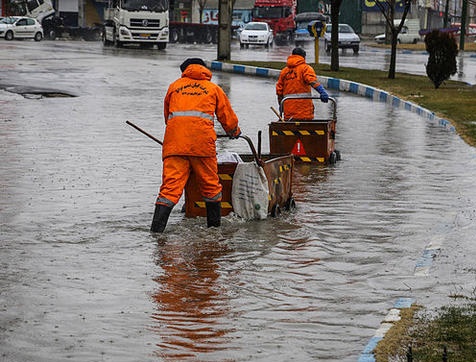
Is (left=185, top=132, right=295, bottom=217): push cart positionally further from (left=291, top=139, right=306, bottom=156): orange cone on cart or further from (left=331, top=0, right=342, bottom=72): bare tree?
(left=331, top=0, right=342, bottom=72): bare tree

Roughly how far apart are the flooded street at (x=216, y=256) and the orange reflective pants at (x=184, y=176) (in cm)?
33

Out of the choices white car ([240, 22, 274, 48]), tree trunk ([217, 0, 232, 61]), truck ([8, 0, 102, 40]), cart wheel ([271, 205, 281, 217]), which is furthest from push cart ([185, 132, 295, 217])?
truck ([8, 0, 102, 40])

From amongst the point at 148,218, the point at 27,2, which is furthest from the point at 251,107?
the point at 27,2

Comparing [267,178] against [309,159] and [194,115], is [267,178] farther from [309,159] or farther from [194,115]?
[309,159]

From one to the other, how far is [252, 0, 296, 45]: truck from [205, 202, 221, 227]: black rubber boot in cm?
6445

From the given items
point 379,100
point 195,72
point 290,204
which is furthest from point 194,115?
point 379,100

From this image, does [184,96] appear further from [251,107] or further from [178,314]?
[251,107]

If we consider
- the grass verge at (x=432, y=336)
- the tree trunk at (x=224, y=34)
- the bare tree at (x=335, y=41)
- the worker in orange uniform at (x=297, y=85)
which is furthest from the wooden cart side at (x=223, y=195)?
the tree trunk at (x=224, y=34)

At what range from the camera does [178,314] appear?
7414 millimetres

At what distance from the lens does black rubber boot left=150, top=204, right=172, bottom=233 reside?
33.1ft

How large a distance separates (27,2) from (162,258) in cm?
6165

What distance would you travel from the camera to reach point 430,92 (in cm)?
2856

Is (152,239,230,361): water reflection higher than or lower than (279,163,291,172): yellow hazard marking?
lower

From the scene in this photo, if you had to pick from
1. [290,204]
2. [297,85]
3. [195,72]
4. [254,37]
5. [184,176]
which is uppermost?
[195,72]
